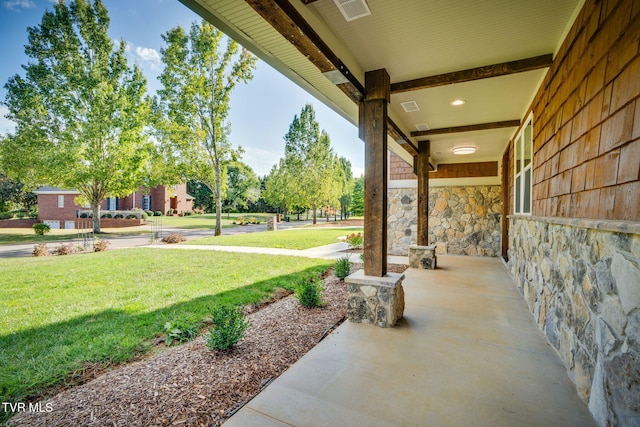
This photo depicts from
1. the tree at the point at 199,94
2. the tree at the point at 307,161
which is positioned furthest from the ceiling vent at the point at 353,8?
the tree at the point at 307,161

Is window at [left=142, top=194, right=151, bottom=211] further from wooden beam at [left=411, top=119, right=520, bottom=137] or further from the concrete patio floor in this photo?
the concrete patio floor

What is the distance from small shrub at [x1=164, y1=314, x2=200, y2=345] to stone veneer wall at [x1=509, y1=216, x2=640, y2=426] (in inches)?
126

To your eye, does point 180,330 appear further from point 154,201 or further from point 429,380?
point 154,201

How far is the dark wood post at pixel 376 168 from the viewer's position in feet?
11.0

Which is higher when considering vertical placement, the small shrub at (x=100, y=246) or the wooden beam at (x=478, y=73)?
the wooden beam at (x=478, y=73)

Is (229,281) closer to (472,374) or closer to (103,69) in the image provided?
(472,374)

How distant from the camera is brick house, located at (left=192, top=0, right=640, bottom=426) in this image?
5.10ft

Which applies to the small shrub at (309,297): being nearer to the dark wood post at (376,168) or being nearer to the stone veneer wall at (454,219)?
the dark wood post at (376,168)

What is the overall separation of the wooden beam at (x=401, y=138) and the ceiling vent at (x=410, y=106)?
10.9 inches

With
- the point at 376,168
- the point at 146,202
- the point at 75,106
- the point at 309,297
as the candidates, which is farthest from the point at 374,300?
the point at 146,202

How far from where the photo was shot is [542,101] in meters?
3.47

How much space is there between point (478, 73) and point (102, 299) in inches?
224

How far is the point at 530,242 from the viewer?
387 cm

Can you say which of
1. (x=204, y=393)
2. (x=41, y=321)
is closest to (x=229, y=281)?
(x=41, y=321)
